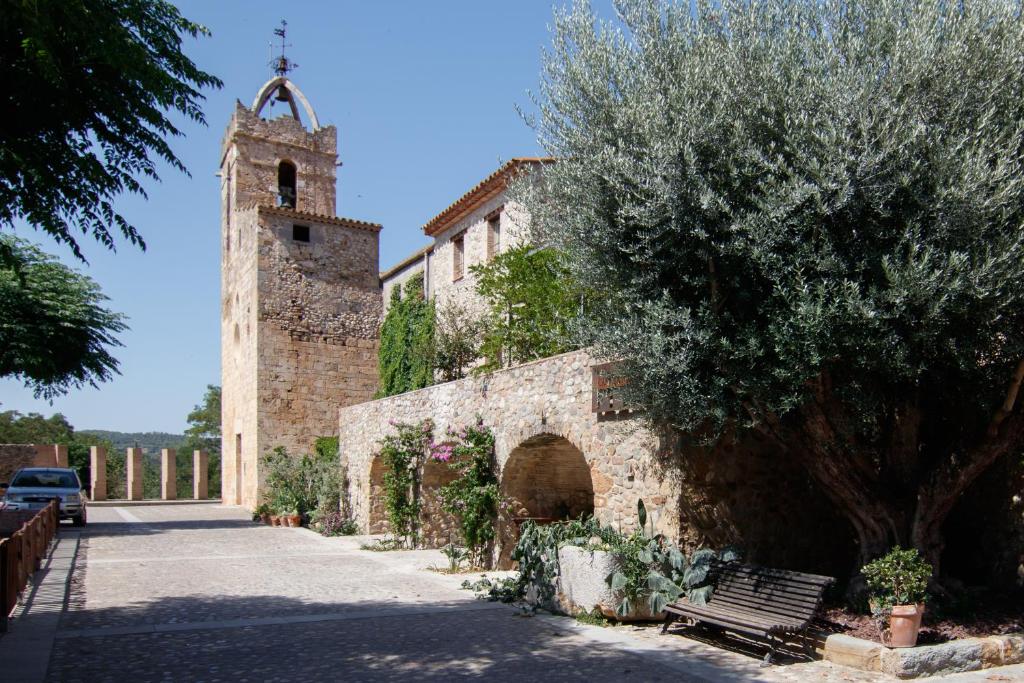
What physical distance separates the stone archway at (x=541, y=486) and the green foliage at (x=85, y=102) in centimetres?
663

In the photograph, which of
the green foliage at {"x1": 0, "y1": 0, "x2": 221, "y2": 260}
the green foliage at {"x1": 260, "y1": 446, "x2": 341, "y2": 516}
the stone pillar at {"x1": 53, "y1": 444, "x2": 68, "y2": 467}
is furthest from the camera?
the stone pillar at {"x1": 53, "y1": 444, "x2": 68, "y2": 467}

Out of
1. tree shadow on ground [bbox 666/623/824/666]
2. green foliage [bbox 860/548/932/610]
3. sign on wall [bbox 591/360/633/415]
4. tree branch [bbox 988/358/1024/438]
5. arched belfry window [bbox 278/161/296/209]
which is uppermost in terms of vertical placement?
arched belfry window [bbox 278/161/296/209]

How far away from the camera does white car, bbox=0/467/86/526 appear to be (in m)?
19.0

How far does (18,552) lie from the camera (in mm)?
9094

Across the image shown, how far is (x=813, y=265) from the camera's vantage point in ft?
22.5

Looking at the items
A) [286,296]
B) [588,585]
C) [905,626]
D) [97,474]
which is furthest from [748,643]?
[97,474]

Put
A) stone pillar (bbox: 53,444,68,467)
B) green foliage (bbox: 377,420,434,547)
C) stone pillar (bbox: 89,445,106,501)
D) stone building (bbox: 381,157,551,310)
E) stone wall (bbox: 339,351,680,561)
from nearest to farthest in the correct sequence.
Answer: stone wall (bbox: 339,351,680,561)
green foliage (bbox: 377,420,434,547)
stone building (bbox: 381,157,551,310)
stone pillar (bbox: 53,444,68,467)
stone pillar (bbox: 89,445,106,501)

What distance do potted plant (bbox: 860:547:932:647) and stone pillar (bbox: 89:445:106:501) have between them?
30162 mm

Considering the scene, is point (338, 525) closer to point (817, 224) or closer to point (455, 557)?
point (455, 557)

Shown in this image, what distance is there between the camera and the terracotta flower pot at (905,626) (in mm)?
6551

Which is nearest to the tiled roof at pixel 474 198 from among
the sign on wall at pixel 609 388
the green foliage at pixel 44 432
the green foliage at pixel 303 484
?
the green foliage at pixel 303 484

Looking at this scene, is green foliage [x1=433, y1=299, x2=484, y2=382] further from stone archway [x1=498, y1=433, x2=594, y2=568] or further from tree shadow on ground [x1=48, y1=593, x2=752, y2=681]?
tree shadow on ground [x1=48, y1=593, x2=752, y2=681]

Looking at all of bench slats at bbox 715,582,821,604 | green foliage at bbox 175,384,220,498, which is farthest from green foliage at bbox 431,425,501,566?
green foliage at bbox 175,384,220,498

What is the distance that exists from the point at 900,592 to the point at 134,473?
A: 101 feet
